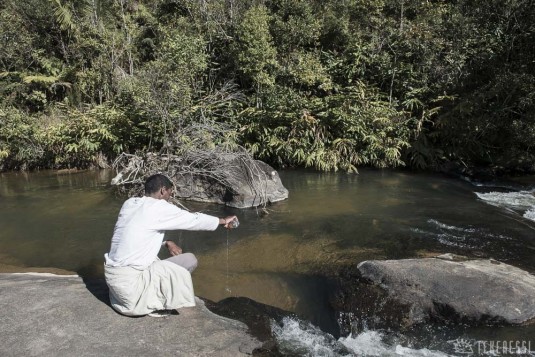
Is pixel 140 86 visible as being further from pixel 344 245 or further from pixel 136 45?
pixel 344 245

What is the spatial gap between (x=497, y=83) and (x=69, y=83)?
Answer: 644 inches

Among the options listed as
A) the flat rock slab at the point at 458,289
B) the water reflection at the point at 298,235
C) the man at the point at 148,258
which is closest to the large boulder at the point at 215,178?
the water reflection at the point at 298,235

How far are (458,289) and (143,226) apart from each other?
4.01 meters

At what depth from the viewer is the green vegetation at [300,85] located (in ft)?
43.7

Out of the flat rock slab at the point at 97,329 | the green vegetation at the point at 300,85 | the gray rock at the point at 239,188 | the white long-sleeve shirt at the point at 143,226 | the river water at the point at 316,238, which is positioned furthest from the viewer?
the green vegetation at the point at 300,85

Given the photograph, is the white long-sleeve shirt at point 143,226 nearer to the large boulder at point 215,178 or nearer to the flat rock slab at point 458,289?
the flat rock slab at point 458,289

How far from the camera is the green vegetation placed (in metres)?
13.3

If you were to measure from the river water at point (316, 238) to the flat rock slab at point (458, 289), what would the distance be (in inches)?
7.7

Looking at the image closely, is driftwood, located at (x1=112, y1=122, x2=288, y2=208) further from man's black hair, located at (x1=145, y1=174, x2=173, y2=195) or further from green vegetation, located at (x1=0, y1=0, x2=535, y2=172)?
man's black hair, located at (x1=145, y1=174, x2=173, y2=195)

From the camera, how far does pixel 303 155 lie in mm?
14945

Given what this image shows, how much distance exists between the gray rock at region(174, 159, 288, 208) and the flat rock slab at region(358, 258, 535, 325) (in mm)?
4766

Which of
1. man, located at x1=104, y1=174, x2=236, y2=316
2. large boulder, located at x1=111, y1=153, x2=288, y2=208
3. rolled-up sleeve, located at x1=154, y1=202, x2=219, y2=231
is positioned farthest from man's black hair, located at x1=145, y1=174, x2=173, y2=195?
large boulder, located at x1=111, y1=153, x2=288, y2=208

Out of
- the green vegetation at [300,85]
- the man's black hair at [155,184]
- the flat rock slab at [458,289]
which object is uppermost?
the green vegetation at [300,85]

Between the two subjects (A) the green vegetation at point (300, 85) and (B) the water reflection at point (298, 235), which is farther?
(A) the green vegetation at point (300, 85)
